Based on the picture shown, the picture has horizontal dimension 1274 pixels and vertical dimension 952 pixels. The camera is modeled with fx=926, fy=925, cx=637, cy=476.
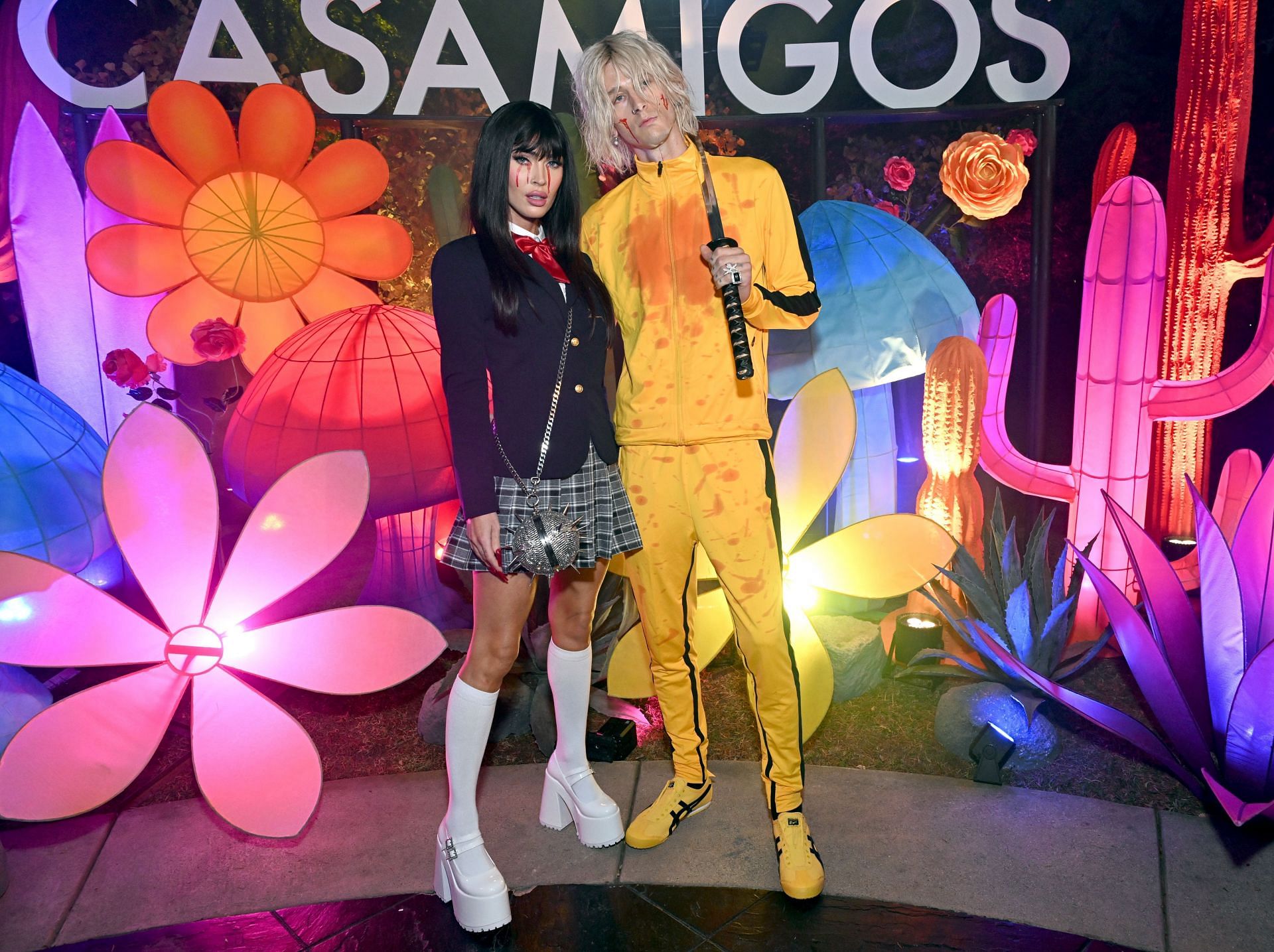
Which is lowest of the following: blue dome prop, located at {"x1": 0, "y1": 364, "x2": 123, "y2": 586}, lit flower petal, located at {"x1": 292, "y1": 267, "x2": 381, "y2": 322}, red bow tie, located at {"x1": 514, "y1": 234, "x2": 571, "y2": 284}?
blue dome prop, located at {"x1": 0, "y1": 364, "x2": 123, "y2": 586}

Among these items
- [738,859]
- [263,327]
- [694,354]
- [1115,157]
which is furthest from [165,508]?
[1115,157]

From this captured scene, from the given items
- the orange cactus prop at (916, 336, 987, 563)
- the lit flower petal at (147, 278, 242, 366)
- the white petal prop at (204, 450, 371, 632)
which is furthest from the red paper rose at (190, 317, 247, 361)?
the orange cactus prop at (916, 336, 987, 563)

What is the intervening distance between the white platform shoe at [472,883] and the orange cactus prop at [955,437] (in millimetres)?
1985

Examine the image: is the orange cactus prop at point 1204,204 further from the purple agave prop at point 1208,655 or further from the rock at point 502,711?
the rock at point 502,711

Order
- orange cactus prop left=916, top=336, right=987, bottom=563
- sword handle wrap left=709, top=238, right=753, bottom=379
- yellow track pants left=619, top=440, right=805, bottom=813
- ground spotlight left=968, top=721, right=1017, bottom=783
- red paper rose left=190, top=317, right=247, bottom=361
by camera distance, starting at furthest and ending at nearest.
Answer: orange cactus prop left=916, top=336, right=987, bottom=563, red paper rose left=190, top=317, right=247, bottom=361, ground spotlight left=968, top=721, right=1017, bottom=783, yellow track pants left=619, top=440, right=805, bottom=813, sword handle wrap left=709, top=238, right=753, bottom=379

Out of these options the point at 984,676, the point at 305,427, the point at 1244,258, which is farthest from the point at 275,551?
the point at 1244,258

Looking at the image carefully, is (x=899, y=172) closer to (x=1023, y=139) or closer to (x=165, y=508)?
(x=1023, y=139)

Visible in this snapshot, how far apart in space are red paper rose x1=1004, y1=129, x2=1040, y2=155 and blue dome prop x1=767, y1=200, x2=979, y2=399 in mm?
431

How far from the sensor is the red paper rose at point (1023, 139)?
3246 millimetres

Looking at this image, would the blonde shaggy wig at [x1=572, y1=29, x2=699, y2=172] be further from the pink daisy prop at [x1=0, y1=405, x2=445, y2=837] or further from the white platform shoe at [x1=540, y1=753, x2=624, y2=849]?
the white platform shoe at [x1=540, y1=753, x2=624, y2=849]

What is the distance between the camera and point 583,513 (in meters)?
2.22

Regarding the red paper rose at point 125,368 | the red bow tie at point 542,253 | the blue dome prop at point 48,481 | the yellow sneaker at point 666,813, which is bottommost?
the yellow sneaker at point 666,813

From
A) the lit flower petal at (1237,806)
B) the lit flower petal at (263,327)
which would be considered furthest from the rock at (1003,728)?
the lit flower petal at (263,327)

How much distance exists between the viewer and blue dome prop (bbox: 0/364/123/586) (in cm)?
293
